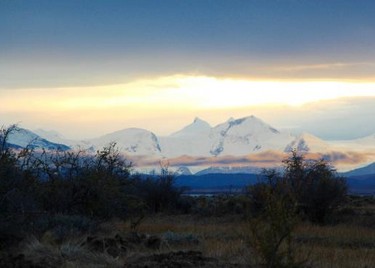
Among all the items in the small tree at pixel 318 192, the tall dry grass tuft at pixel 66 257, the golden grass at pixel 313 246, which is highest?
the small tree at pixel 318 192

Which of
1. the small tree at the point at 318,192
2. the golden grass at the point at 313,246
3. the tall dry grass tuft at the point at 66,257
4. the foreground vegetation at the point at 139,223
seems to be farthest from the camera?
the small tree at the point at 318,192

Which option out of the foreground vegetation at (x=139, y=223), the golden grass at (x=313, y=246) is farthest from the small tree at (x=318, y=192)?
the golden grass at (x=313, y=246)

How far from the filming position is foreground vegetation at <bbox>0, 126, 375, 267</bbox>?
1240cm

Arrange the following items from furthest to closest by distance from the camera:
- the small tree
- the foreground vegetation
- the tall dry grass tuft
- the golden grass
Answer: the small tree, the golden grass, the tall dry grass tuft, the foreground vegetation

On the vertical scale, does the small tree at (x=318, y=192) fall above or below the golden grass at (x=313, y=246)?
above

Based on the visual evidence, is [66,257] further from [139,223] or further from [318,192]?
[318,192]

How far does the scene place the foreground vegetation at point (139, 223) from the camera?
12398 mm

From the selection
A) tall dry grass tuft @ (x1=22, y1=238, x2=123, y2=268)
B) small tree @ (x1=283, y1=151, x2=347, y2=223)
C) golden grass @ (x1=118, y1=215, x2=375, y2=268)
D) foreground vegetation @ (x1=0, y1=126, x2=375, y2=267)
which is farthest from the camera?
small tree @ (x1=283, y1=151, x2=347, y2=223)

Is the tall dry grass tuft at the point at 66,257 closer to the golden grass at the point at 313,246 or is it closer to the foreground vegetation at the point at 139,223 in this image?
the foreground vegetation at the point at 139,223

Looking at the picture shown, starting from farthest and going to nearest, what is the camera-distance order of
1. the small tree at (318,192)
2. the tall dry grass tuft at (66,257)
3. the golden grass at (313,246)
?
the small tree at (318,192)
the golden grass at (313,246)
the tall dry grass tuft at (66,257)

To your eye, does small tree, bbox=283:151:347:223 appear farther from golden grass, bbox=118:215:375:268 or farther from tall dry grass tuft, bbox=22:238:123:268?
tall dry grass tuft, bbox=22:238:123:268

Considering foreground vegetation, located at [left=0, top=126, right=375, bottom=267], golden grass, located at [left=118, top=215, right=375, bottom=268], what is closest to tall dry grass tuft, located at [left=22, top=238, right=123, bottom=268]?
foreground vegetation, located at [left=0, top=126, right=375, bottom=267]

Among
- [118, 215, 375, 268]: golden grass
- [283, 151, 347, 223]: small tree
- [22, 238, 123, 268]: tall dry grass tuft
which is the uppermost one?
[283, 151, 347, 223]: small tree

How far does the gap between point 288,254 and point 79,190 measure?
590 inches
